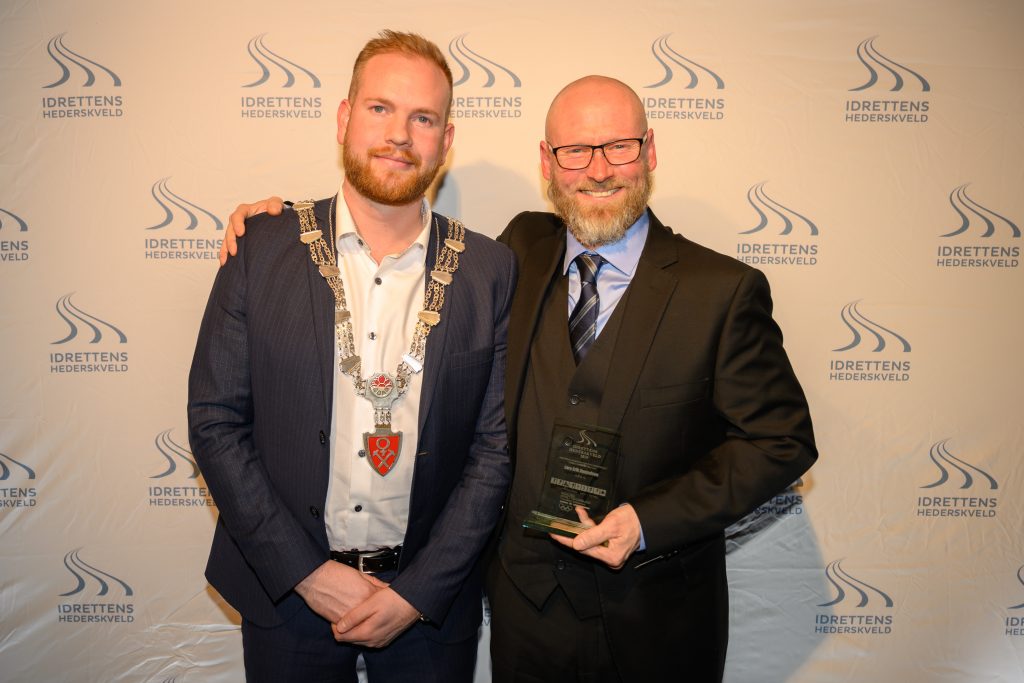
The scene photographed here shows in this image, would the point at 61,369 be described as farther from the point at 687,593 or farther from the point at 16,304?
the point at 687,593

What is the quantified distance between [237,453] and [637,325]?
1214mm

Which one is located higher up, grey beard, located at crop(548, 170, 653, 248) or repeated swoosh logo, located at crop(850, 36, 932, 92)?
repeated swoosh logo, located at crop(850, 36, 932, 92)

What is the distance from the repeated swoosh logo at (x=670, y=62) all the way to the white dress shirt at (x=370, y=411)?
163 centimetres

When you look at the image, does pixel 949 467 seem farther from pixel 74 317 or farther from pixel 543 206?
pixel 74 317

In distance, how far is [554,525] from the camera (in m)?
1.90

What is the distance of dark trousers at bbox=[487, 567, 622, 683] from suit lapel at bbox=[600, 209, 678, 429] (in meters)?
0.61

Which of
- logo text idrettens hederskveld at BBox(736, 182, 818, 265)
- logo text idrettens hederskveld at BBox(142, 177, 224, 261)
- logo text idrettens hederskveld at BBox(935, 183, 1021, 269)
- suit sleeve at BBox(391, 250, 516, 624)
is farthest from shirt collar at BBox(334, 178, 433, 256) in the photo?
logo text idrettens hederskveld at BBox(935, 183, 1021, 269)

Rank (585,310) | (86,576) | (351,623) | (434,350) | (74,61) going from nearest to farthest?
1. (351,623)
2. (434,350)
3. (585,310)
4. (74,61)
5. (86,576)

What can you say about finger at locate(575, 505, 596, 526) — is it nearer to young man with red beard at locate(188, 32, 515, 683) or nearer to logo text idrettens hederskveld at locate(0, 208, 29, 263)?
young man with red beard at locate(188, 32, 515, 683)

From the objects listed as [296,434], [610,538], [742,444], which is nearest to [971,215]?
[742,444]

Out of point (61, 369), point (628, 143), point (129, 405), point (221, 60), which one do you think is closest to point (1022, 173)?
point (628, 143)

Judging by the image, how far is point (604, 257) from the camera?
2201 mm

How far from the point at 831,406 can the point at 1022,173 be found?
133 cm

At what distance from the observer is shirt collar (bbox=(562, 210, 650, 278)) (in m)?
2.19
